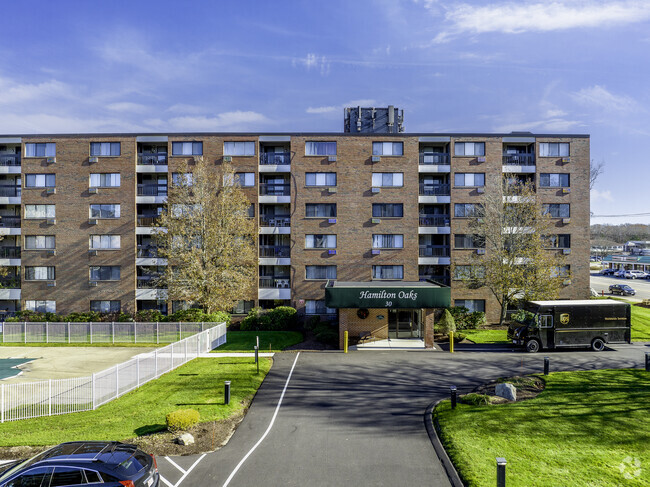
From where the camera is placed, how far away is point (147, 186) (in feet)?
118

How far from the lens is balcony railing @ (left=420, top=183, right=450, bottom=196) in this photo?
36156 millimetres

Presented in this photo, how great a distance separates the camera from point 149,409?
15031 mm

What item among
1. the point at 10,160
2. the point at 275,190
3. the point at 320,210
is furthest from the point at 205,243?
the point at 10,160

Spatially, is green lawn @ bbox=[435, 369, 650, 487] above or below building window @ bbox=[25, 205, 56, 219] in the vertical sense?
below

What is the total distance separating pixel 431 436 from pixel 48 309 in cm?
3669

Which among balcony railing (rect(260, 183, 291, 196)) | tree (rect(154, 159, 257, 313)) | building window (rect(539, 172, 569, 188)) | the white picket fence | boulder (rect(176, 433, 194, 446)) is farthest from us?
building window (rect(539, 172, 569, 188))

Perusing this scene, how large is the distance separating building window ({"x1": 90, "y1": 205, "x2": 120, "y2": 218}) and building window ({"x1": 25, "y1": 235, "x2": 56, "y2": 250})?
440 cm

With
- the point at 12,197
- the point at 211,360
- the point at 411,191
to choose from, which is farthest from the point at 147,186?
the point at 411,191

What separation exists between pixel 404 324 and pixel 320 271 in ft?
33.3

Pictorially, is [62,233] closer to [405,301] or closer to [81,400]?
[81,400]

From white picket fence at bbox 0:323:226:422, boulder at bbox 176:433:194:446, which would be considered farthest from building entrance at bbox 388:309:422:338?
boulder at bbox 176:433:194:446

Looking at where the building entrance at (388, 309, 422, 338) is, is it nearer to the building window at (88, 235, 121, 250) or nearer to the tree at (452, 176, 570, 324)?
the tree at (452, 176, 570, 324)

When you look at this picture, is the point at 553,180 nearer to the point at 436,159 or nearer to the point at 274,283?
the point at 436,159

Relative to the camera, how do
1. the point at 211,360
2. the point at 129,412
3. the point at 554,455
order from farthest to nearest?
the point at 211,360 → the point at 129,412 → the point at 554,455
